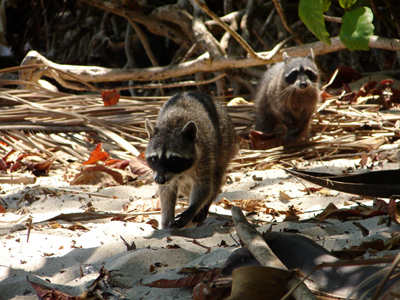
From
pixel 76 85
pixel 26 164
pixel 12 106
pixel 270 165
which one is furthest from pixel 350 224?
pixel 76 85

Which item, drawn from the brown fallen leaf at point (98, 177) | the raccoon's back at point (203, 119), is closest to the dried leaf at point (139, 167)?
the brown fallen leaf at point (98, 177)

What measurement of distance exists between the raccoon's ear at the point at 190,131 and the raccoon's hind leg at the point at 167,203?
17.6 inches

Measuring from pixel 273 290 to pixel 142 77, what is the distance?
19.7 feet

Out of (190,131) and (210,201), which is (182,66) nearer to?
(190,131)

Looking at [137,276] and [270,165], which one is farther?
[270,165]

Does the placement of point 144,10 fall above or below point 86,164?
above

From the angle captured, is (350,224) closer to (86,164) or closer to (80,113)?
(86,164)

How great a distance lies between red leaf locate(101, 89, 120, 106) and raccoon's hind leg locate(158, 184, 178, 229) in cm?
287

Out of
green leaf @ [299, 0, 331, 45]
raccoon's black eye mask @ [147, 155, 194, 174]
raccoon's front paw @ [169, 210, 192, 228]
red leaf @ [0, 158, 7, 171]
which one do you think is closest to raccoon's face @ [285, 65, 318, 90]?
raccoon's black eye mask @ [147, 155, 194, 174]

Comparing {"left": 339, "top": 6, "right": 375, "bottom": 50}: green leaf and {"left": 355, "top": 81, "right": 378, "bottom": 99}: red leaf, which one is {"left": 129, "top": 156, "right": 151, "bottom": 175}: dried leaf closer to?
{"left": 339, "top": 6, "right": 375, "bottom": 50}: green leaf

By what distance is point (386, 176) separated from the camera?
2.32 m

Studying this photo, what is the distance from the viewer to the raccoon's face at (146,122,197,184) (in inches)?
126

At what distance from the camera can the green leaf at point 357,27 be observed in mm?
2035

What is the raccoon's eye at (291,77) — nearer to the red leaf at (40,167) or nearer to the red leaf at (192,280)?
the red leaf at (40,167)
